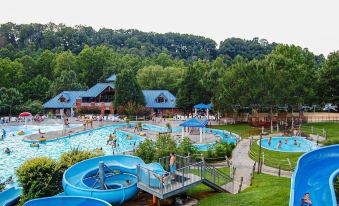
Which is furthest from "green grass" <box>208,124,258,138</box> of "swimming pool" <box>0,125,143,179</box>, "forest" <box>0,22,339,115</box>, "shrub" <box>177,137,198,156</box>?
"shrub" <box>177,137,198,156</box>

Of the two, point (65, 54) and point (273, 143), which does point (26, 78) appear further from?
point (273, 143)

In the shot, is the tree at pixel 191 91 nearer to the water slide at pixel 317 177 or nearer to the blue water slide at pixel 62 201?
the water slide at pixel 317 177

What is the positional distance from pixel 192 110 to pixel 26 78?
41581mm

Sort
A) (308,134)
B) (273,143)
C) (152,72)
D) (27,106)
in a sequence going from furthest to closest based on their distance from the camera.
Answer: (152,72), (27,106), (308,134), (273,143)

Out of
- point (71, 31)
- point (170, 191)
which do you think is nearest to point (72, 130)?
point (170, 191)

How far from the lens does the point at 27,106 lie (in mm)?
63094

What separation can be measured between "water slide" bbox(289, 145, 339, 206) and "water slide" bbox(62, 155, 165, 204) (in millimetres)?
5520

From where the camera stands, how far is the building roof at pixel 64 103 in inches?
2566

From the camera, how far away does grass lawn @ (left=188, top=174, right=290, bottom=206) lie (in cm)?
1504

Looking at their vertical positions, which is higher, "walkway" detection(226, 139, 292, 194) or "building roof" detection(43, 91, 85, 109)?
"building roof" detection(43, 91, 85, 109)

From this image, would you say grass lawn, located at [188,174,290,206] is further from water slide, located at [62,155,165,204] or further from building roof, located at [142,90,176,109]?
building roof, located at [142,90,176,109]

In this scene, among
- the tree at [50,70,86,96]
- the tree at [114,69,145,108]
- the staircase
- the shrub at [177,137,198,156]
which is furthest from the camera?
the tree at [50,70,86,96]

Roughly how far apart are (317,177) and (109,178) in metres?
9.48

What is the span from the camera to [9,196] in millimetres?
18562
